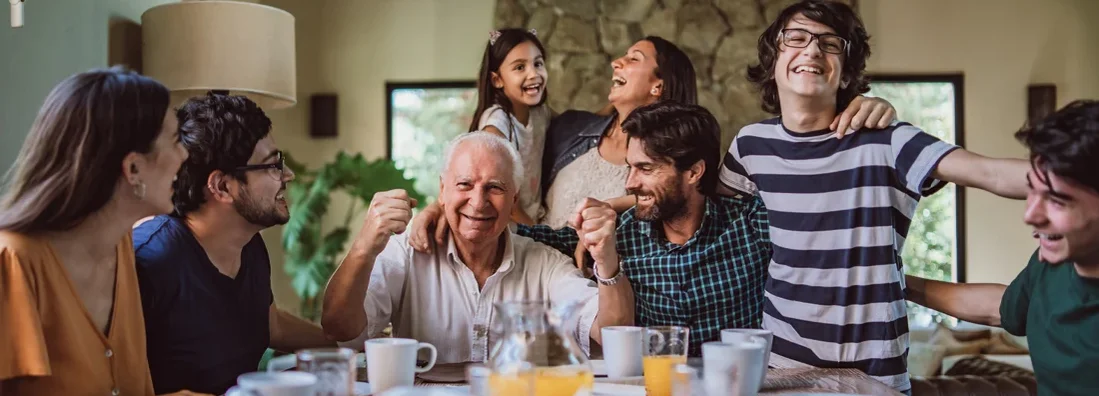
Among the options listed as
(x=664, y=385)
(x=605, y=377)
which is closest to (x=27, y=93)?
(x=605, y=377)

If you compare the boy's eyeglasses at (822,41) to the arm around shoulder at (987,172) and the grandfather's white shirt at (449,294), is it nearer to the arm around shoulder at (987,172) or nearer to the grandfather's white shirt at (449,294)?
the arm around shoulder at (987,172)

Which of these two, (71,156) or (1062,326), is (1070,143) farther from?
(71,156)

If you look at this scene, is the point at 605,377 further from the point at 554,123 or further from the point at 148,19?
the point at 148,19

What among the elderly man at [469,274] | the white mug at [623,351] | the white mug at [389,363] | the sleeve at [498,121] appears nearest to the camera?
the white mug at [389,363]

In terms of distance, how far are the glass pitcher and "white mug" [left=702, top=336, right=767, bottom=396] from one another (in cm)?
19

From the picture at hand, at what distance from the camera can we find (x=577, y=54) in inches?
217

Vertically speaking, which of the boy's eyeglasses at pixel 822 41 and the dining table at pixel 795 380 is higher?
the boy's eyeglasses at pixel 822 41

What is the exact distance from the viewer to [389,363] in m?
1.41

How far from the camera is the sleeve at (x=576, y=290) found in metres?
2.13

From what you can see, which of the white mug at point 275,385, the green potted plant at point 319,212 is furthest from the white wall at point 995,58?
the white mug at point 275,385

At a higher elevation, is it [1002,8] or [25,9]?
[1002,8]

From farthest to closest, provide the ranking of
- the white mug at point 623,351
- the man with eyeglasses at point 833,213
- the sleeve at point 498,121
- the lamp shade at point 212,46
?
the lamp shade at point 212,46
the sleeve at point 498,121
the man with eyeglasses at point 833,213
the white mug at point 623,351

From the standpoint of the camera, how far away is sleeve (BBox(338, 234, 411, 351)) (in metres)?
2.13

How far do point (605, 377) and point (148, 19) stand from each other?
2.46 metres
